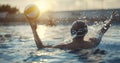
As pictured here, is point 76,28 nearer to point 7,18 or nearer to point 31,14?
point 31,14

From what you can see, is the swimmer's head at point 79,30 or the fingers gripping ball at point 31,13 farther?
the swimmer's head at point 79,30

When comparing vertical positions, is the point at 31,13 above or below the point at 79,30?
above

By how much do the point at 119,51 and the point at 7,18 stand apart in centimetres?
3804

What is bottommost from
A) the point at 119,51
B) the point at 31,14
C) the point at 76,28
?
the point at 119,51

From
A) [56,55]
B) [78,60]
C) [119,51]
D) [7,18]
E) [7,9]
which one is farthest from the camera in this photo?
[7,9]

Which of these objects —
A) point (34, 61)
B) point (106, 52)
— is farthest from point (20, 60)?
point (106, 52)

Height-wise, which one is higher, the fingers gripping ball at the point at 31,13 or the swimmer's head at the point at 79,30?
the fingers gripping ball at the point at 31,13

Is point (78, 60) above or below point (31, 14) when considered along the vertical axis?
below

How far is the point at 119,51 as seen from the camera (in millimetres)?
10898

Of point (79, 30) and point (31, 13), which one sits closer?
point (31, 13)

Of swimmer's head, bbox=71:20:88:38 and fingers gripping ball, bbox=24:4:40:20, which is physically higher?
fingers gripping ball, bbox=24:4:40:20

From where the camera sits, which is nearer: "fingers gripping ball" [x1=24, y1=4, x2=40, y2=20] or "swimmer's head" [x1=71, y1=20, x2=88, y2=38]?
"fingers gripping ball" [x1=24, y1=4, x2=40, y2=20]

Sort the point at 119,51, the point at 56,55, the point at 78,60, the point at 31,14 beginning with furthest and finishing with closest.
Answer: the point at 119,51 → the point at 56,55 → the point at 78,60 → the point at 31,14

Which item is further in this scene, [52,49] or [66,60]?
[52,49]
